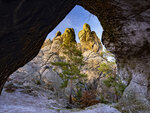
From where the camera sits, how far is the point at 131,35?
340cm

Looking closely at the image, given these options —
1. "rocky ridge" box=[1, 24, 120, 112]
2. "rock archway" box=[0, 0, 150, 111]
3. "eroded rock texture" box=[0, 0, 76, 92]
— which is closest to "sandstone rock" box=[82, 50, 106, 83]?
"rocky ridge" box=[1, 24, 120, 112]

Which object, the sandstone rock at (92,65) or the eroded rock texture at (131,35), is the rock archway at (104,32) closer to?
the eroded rock texture at (131,35)

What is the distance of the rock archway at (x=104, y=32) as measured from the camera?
74cm

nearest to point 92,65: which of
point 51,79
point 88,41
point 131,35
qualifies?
point 88,41

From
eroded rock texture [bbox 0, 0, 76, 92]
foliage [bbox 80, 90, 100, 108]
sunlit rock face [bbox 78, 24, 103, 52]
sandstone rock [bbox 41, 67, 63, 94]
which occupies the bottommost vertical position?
foliage [bbox 80, 90, 100, 108]

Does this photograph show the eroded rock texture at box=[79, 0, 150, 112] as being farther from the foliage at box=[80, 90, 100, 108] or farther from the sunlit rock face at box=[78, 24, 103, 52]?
the sunlit rock face at box=[78, 24, 103, 52]

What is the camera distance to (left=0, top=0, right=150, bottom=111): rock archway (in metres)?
0.74

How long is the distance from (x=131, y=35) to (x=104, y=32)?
131cm

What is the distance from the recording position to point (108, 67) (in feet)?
44.7

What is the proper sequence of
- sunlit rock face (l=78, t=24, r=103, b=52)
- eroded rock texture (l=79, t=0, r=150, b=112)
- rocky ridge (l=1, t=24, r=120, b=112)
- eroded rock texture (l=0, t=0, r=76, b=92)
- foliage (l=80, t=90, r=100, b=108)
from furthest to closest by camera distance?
1. sunlit rock face (l=78, t=24, r=103, b=52)
2. rocky ridge (l=1, t=24, r=120, b=112)
3. foliage (l=80, t=90, r=100, b=108)
4. eroded rock texture (l=79, t=0, r=150, b=112)
5. eroded rock texture (l=0, t=0, r=76, b=92)

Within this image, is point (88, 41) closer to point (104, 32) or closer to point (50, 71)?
point (50, 71)

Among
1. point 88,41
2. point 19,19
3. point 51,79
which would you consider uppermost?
point 88,41

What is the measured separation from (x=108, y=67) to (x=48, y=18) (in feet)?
46.2

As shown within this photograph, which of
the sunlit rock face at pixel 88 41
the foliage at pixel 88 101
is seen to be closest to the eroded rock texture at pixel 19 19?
the foliage at pixel 88 101
